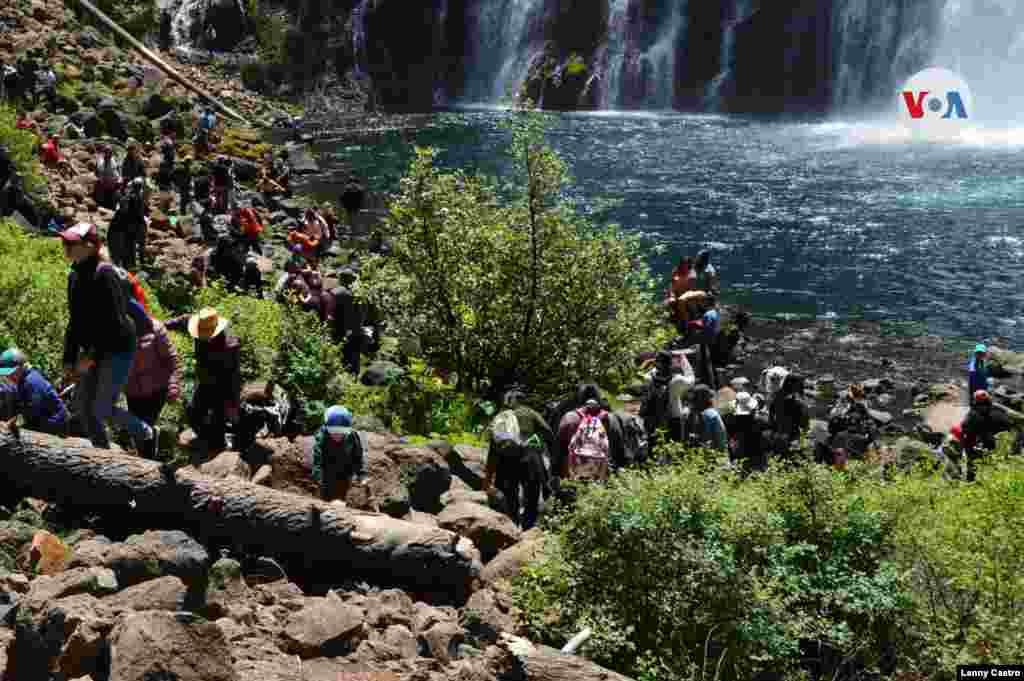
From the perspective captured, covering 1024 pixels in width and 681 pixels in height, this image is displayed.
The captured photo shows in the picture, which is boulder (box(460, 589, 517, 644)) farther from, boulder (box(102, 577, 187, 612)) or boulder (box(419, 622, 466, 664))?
boulder (box(102, 577, 187, 612))

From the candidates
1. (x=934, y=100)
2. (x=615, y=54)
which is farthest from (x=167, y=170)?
(x=934, y=100)

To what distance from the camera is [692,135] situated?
2099 inches

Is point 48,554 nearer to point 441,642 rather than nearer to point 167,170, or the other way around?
point 441,642

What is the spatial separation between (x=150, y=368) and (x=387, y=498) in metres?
2.59

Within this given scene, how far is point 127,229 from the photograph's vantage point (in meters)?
19.8

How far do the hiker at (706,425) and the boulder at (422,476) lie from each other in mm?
3786

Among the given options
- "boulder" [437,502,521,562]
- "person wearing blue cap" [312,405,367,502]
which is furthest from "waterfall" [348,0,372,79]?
"boulder" [437,502,521,562]

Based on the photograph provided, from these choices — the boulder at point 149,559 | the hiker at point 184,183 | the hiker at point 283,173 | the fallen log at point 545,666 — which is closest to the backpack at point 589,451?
the fallen log at point 545,666

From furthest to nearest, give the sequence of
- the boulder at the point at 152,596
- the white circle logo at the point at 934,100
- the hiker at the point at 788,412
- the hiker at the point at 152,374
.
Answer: the white circle logo at the point at 934,100 < the hiker at the point at 788,412 < the hiker at the point at 152,374 < the boulder at the point at 152,596

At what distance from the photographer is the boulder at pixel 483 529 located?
9.92 meters

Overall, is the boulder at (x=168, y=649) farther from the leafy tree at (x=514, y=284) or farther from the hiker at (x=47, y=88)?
the hiker at (x=47, y=88)

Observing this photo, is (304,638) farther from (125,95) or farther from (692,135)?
(692,135)

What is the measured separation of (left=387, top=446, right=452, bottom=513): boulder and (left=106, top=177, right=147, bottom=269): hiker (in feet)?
36.6

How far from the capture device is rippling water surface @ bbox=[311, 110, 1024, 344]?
27.8 metres
